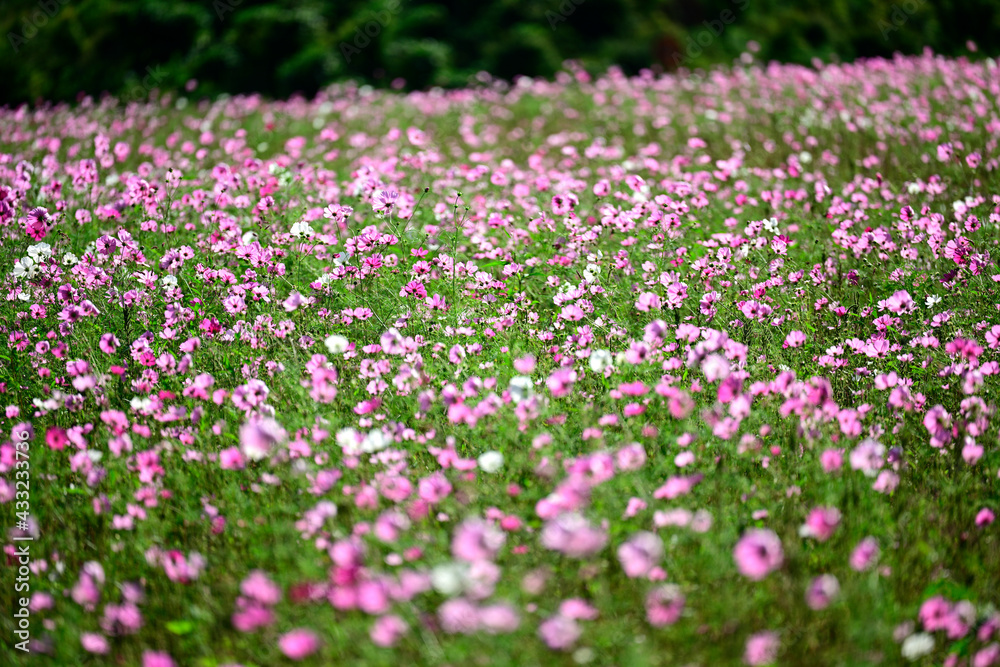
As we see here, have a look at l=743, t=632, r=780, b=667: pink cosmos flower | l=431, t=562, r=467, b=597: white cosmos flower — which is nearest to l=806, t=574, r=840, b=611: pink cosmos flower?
l=743, t=632, r=780, b=667: pink cosmos flower

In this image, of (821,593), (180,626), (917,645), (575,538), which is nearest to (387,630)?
(575,538)

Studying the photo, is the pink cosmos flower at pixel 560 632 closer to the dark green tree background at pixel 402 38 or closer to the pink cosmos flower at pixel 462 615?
the pink cosmos flower at pixel 462 615

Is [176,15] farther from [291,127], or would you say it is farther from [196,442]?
[196,442]

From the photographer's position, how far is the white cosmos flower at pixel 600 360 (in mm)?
2172

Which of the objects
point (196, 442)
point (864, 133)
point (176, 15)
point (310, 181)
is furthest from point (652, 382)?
point (176, 15)

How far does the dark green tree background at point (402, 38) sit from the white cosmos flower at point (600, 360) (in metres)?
9.63

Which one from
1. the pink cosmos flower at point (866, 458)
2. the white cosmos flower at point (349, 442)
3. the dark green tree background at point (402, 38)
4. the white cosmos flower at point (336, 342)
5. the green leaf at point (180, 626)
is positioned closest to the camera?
the green leaf at point (180, 626)

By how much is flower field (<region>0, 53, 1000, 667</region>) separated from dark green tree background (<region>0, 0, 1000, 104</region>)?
7806 millimetres

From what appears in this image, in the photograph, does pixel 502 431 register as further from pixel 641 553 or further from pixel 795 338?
pixel 795 338

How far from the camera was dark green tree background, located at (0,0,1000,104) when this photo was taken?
446 inches

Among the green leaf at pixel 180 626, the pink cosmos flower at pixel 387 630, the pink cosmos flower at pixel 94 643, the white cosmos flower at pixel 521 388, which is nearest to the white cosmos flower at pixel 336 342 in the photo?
the white cosmos flower at pixel 521 388

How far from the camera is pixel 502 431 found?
2.14m

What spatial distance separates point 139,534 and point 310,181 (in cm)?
280

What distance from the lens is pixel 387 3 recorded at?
11.6 metres
